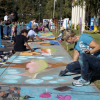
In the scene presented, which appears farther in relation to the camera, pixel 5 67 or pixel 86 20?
pixel 86 20

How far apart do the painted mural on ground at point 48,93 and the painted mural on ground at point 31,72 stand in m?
0.44

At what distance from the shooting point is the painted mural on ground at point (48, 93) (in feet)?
11.6

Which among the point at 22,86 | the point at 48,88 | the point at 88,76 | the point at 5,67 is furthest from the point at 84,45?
the point at 5,67

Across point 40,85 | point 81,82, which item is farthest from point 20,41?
point 81,82

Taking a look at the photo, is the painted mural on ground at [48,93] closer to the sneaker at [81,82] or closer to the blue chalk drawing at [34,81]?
the sneaker at [81,82]

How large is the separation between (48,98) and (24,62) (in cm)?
311

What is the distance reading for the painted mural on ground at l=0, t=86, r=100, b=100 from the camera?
11.6 feet

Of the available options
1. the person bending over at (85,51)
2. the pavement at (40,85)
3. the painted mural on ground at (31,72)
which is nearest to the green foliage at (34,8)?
the painted mural on ground at (31,72)

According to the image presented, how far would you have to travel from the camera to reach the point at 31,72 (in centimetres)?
526

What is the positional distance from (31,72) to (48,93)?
1577 millimetres

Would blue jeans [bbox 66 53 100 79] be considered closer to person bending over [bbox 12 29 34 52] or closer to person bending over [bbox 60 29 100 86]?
person bending over [bbox 60 29 100 86]

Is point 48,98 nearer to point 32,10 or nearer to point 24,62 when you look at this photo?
point 24,62

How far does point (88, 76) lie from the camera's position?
4.16 meters

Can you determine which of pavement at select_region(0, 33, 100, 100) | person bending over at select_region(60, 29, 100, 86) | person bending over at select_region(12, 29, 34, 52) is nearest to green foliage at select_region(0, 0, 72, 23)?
person bending over at select_region(12, 29, 34, 52)
